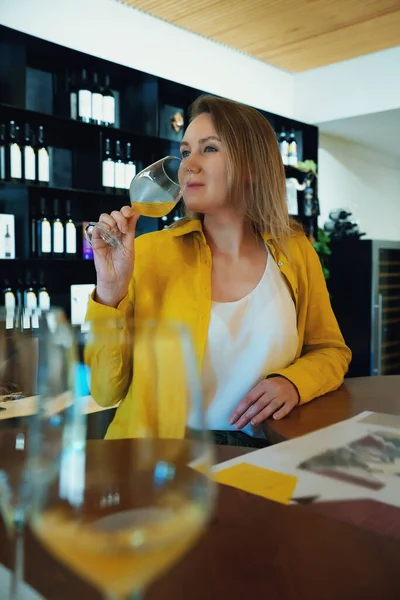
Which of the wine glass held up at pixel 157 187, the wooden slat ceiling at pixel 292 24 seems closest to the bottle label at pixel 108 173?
the wooden slat ceiling at pixel 292 24

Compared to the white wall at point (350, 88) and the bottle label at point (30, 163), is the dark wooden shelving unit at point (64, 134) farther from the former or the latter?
the white wall at point (350, 88)

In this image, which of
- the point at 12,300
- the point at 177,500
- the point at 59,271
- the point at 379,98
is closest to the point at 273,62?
the point at 379,98

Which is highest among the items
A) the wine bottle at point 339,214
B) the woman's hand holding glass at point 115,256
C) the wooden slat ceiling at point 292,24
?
the wooden slat ceiling at point 292,24

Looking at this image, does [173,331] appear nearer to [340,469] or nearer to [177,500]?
[177,500]

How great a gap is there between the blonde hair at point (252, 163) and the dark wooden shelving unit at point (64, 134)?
1.79m

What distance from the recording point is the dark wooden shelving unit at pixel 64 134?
330 cm

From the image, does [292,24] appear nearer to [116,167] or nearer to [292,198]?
[292,198]

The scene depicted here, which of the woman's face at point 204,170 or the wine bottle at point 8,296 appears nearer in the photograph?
the woman's face at point 204,170

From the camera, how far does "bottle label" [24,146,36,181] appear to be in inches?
125

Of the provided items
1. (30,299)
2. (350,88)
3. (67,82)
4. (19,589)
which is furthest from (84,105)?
(19,589)

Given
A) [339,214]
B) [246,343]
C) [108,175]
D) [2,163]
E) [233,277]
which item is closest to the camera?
[246,343]

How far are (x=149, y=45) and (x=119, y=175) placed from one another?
1.18 meters

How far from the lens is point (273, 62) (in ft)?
17.0

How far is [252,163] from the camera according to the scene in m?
1.66
